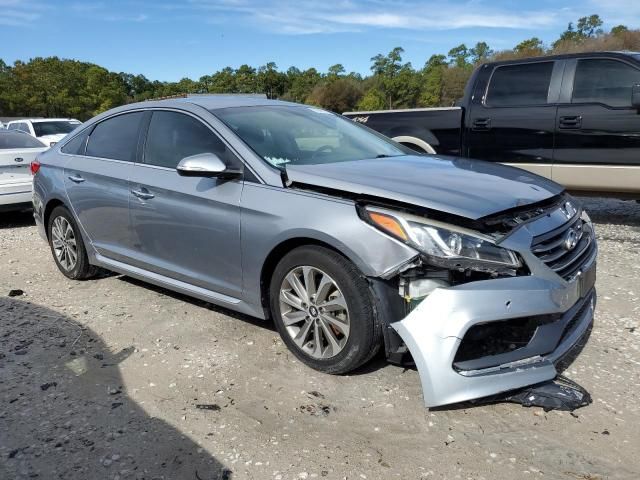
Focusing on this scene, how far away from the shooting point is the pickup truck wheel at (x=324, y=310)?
2934 millimetres

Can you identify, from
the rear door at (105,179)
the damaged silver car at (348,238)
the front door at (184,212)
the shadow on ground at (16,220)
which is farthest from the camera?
the shadow on ground at (16,220)

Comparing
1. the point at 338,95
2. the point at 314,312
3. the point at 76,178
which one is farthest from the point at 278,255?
the point at 338,95

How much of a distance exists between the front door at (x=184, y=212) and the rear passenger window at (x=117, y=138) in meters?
0.21

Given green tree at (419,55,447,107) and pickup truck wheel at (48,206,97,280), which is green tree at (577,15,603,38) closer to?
green tree at (419,55,447,107)

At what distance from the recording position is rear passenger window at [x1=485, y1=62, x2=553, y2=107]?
6.82 meters

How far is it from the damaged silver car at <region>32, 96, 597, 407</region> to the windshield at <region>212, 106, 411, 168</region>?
0.02 m

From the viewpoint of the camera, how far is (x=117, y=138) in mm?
4641

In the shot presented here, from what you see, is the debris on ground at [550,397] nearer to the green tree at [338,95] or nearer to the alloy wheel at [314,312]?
the alloy wheel at [314,312]

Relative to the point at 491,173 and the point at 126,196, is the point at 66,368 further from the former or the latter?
the point at 491,173

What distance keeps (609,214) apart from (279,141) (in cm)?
598

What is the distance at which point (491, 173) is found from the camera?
3.49 m

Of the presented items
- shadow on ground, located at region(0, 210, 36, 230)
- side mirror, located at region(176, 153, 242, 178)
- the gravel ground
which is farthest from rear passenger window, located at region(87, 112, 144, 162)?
shadow on ground, located at region(0, 210, 36, 230)

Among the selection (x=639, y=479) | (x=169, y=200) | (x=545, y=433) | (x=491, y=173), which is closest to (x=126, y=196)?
(x=169, y=200)

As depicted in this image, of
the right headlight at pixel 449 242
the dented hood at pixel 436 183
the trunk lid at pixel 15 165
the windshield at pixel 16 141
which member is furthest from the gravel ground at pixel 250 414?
the windshield at pixel 16 141
